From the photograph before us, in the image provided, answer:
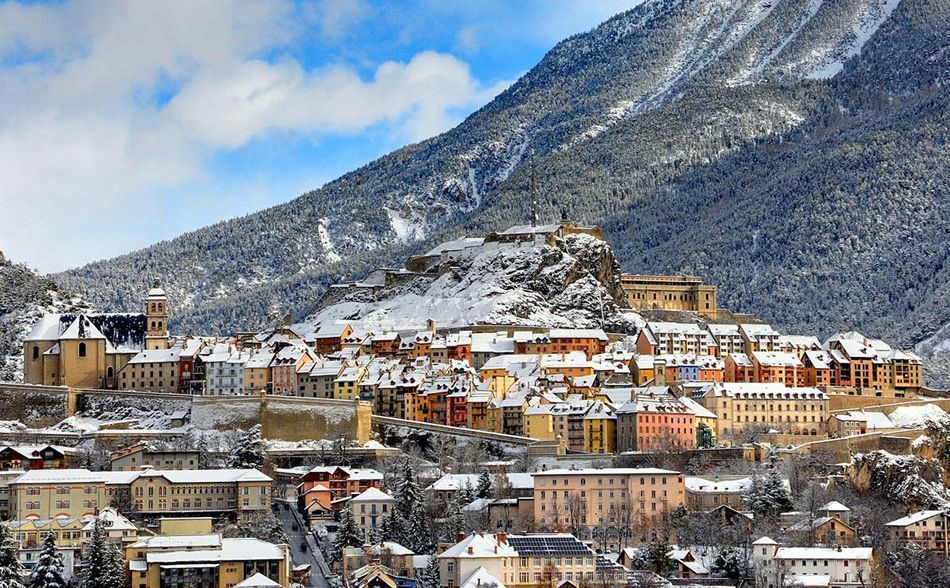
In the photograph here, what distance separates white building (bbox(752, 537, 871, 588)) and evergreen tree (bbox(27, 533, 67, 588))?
112ft

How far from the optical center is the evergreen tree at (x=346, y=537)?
10194 centimetres

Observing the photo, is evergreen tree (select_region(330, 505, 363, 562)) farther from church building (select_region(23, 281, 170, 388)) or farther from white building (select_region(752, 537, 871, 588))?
church building (select_region(23, 281, 170, 388))

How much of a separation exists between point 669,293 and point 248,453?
199ft

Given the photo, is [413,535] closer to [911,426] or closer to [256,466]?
[256,466]

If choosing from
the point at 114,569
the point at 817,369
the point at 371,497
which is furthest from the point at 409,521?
the point at 817,369

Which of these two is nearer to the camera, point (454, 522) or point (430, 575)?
point (430, 575)

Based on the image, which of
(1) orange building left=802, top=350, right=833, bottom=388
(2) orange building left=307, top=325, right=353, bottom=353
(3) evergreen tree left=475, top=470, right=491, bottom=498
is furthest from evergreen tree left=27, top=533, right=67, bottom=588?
(1) orange building left=802, top=350, right=833, bottom=388

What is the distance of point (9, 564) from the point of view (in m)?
94.9

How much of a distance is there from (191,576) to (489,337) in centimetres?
5414

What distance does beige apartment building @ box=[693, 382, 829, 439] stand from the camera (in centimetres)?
12800

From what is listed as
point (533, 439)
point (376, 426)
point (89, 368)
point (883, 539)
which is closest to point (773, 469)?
point (883, 539)

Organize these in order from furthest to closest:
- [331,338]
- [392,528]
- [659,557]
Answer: [331,338]
[392,528]
[659,557]

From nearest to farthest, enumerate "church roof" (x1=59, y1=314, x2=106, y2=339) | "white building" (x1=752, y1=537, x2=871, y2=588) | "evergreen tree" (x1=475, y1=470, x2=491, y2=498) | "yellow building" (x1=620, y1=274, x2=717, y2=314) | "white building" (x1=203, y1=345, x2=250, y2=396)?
"white building" (x1=752, y1=537, x2=871, y2=588) → "evergreen tree" (x1=475, y1=470, x2=491, y2=498) → "white building" (x1=203, y1=345, x2=250, y2=396) → "church roof" (x1=59, y1=314, x2=106, y2=339) → "yellow building" (x1=620, y1=274, x2=717, y2=314)

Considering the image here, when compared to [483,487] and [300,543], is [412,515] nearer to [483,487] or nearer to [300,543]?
[483,487]
